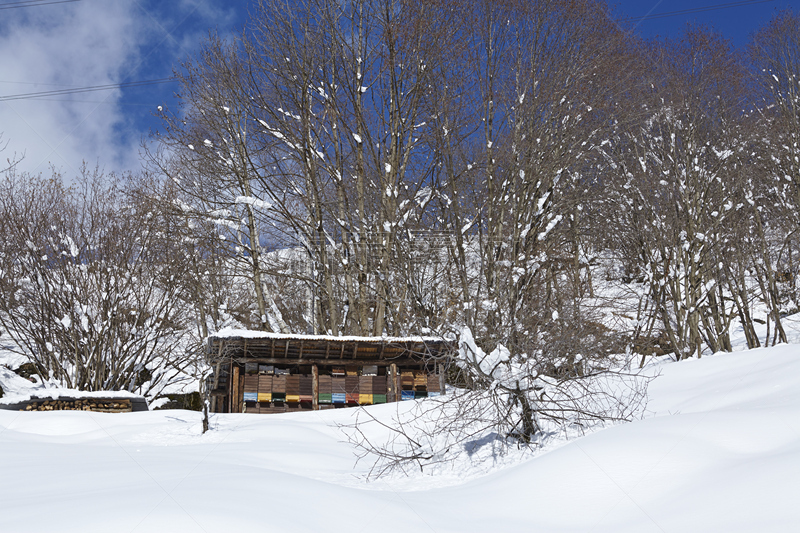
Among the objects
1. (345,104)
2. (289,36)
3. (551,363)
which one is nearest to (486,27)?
(345,104)

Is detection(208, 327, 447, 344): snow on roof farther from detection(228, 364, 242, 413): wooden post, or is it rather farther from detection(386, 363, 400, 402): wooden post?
detection(228, 364, 242, 413): wooden post

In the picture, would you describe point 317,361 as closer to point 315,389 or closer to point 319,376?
point 319,376

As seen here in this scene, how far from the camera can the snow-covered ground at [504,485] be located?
12.6ft

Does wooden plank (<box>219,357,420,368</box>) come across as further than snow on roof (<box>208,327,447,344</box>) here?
Yes

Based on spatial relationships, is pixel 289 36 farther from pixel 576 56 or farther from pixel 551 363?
pixel 551 363

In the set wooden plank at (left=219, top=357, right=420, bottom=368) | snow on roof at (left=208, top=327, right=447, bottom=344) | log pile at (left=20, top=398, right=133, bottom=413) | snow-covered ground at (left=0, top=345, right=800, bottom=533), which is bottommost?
snow-covered ground at (left=0, top=345, right=800, bottom=533)

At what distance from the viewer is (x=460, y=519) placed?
5.08 m

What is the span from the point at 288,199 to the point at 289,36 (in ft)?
17.0

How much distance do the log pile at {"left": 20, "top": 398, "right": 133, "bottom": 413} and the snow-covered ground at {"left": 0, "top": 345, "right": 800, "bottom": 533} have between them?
23.4 feet

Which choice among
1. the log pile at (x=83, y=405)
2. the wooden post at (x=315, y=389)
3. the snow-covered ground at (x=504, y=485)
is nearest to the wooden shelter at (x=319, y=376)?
the wooden post at (x=315, y=389)

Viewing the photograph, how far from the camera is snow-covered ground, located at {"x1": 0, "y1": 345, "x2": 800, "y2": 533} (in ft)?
12.6

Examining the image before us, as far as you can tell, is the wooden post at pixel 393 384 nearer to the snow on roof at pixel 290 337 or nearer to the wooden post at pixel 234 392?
the snow on roof at pixel 290 337

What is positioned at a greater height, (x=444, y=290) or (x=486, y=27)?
(x=486, y=27)

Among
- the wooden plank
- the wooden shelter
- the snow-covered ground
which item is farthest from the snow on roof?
the snow-covered ground
